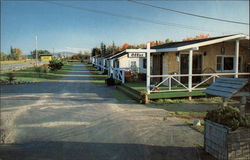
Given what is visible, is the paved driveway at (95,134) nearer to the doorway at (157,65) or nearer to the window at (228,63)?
the doorway at (157,65)

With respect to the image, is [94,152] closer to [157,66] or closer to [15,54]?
[157,66]

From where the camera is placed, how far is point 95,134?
19.0 ft

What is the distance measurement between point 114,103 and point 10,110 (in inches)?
184

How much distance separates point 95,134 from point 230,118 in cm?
354

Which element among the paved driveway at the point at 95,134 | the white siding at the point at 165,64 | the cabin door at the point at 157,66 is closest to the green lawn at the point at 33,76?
the cabin door at the point at 157,66

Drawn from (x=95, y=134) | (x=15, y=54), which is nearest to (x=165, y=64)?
(x=95, y=134)

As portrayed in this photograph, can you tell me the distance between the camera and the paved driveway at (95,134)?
15.0 ft

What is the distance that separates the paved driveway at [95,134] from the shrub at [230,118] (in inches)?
34.9

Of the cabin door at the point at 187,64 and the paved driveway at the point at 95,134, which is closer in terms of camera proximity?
the paved driveway at the point at 95,134

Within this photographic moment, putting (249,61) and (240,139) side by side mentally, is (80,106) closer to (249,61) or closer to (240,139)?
(240,139)

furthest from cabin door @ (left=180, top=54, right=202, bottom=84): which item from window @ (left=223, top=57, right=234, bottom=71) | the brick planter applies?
the brick planter

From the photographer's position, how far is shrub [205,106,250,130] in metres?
4.04

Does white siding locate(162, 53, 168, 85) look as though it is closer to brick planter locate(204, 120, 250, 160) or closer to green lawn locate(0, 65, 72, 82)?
brick planter locate(204, 120, 250, 160)

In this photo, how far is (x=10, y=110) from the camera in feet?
28.8
